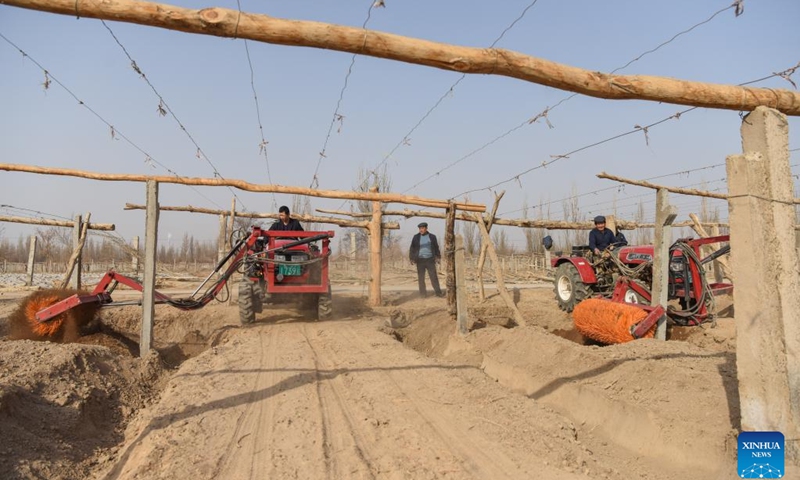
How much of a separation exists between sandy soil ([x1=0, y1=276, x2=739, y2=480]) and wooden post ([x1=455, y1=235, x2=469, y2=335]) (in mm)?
794

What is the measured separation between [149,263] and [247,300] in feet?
9.98

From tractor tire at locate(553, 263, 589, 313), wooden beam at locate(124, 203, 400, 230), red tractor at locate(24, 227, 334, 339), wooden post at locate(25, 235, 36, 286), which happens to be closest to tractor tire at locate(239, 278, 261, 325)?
red tractor at locate(24, 227, 334, 339)

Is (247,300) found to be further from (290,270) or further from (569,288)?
(569,288)

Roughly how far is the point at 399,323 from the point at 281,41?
7.90 metres

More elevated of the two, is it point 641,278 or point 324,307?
point 641,278

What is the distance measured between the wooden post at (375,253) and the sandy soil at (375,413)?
5.65m

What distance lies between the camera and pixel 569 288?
9859 millimetres

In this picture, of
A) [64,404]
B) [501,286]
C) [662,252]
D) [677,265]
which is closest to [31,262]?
[64,404]

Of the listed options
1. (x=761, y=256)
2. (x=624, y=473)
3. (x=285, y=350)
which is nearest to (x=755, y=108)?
(x=761, y=256)

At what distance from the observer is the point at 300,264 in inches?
353

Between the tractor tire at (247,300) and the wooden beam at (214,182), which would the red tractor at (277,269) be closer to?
the tractor tire at (247,300)

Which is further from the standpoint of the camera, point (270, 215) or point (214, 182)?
point (270, 215)

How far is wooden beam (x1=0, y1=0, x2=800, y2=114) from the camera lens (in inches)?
108

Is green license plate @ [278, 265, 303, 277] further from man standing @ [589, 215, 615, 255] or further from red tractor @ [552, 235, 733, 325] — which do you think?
man standing @ [589, 215, 615, 255]
